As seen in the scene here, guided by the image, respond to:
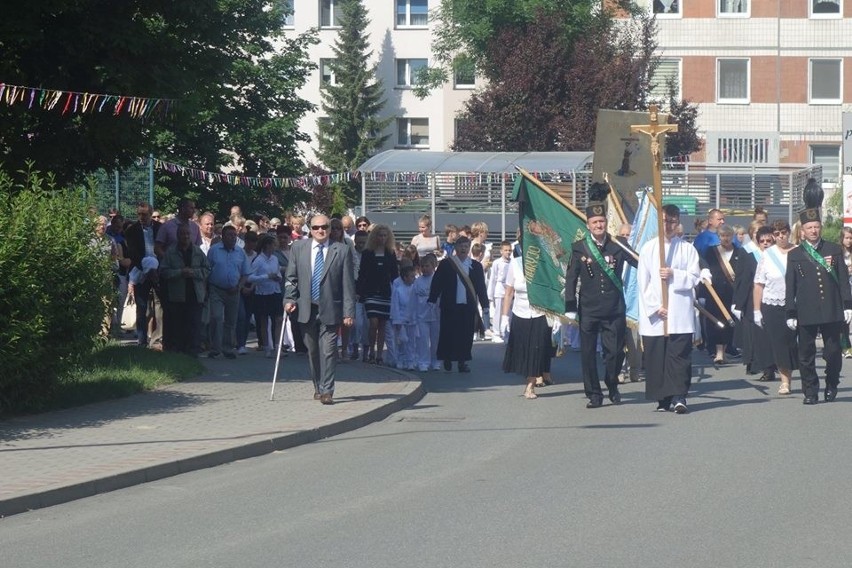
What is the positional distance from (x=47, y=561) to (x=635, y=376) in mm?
11237

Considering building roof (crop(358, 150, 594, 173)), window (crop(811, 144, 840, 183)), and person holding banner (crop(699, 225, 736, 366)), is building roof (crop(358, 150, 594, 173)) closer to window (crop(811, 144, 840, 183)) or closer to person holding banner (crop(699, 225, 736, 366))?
person holding banner (crop(699, 225, 736, 366))

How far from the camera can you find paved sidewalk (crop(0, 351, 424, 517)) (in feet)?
32.6

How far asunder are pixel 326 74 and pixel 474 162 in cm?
4154

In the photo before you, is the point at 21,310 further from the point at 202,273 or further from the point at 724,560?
the point at 724,560

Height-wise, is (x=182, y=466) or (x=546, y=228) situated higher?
(x=546, y=228)

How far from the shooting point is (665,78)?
183ft

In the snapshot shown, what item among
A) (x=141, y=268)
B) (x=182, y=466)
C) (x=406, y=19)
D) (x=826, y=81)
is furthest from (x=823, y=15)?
(x=182, y=466)

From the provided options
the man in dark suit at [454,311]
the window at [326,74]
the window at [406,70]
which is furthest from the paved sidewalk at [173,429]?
the window at [326,74]

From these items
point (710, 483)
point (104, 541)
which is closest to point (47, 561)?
point (104, 541)

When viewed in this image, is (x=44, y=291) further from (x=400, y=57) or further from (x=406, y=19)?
(x=400, y=57)

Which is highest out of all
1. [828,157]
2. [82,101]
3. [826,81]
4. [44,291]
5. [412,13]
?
[412,13]

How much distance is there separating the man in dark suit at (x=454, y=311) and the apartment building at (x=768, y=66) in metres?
40.9

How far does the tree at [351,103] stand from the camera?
73500 mm

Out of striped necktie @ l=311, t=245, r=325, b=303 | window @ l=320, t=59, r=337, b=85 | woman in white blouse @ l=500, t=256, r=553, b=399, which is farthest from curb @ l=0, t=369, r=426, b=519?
window @ l=320, t=59, r=337, b=85
